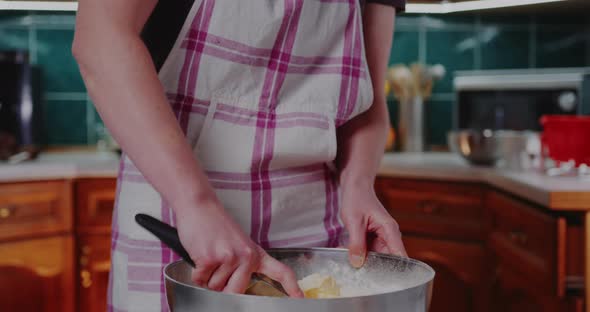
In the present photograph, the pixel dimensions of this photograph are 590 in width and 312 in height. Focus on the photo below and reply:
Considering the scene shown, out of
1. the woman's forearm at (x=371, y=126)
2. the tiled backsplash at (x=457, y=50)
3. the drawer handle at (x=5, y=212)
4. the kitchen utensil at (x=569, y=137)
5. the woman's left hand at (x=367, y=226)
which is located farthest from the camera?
the tiled backsplash at (x=457, y=50)

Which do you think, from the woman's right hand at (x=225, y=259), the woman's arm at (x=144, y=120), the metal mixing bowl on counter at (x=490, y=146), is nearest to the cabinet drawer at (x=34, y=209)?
the metal mixing bowl on counter at (x=490, y=146)

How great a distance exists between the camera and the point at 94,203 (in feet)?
6.59

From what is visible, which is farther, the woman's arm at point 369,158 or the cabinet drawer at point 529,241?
the cabinet drawer at point 529,241

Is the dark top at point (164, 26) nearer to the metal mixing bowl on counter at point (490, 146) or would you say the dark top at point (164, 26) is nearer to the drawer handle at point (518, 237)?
the drawer handle at point (518, 237)

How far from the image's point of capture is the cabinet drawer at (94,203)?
2.00 metres

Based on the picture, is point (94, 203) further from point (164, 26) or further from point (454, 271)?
point (164, 26)

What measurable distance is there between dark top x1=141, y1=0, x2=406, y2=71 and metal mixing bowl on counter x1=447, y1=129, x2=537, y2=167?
1.48 m

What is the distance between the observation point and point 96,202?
2.01 m

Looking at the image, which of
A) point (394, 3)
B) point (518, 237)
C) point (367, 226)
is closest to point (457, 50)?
point (518, 237)

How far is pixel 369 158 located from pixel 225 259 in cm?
35

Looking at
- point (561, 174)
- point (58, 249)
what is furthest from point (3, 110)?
point (561, 174)

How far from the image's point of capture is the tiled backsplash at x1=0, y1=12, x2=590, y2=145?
8.64 feet

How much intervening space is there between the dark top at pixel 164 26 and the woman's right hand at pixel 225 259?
0.24 meters

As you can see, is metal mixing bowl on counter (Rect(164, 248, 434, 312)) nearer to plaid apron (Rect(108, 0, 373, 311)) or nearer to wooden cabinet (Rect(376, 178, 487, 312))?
plaid apron (Rect(108, 0, 373, 311))
